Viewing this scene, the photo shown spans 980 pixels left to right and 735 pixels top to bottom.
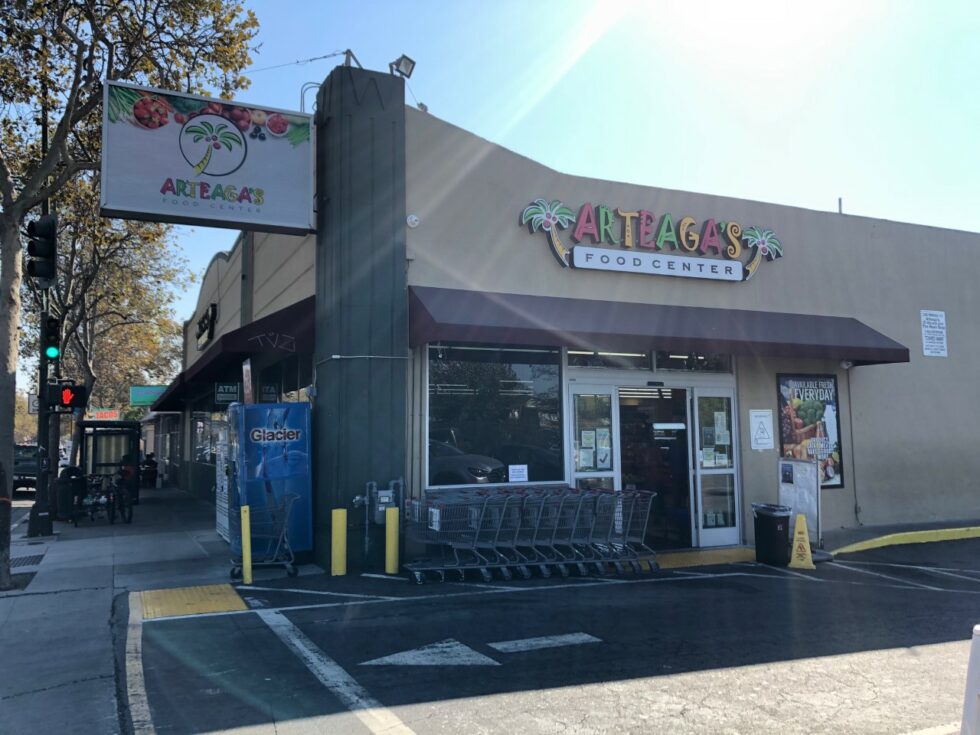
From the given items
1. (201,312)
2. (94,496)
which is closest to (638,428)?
(94,496)

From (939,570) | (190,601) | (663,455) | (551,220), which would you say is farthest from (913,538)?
(190,601)

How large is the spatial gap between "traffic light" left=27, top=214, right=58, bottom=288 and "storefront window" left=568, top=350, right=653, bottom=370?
7.39 metres

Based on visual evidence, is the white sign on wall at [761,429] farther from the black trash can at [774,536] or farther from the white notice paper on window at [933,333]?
the white notice paper on window at [933,333]

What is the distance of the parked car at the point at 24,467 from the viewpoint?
2712 cm

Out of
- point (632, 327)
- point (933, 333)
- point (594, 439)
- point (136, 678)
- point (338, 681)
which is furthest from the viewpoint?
point (933, 333)

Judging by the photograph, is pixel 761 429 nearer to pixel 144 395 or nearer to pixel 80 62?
pixel 80 62

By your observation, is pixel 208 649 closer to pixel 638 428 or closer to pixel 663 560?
pixel 663 560

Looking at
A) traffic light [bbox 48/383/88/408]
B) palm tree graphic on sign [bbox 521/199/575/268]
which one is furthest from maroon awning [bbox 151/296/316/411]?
palm tree graphic on sign [bbox 521/199/575/268]

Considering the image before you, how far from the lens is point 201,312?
26.5 metres

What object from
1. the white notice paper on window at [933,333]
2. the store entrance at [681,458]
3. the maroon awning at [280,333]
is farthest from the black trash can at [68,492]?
the white notice paper on window at [933,333]

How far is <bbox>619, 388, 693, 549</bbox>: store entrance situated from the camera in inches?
499

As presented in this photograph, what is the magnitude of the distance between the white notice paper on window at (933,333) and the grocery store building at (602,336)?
48 millimetres

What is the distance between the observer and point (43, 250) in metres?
9.93

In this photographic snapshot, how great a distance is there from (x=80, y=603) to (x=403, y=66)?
8323 millimetres
